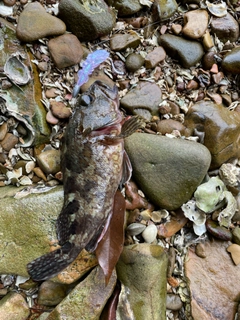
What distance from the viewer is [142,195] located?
360cm

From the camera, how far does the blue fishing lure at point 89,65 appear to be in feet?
11.7

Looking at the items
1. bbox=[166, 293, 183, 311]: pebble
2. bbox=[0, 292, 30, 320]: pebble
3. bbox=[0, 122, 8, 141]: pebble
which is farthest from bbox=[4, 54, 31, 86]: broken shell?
bbox=[166, 293, 183, 311]: pebble

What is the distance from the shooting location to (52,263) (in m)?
2.87

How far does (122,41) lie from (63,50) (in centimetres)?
71

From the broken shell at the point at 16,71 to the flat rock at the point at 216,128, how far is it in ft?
5.97

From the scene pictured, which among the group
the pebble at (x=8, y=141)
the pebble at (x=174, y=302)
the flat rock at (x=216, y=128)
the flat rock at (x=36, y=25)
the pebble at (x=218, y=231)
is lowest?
the pebble at (x=174, y=302)

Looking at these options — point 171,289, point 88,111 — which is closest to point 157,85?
point 88,111

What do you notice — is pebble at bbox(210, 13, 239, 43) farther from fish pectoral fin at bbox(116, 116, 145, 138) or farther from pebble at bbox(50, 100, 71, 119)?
pebble at bbox(50, 100, 71, 119)

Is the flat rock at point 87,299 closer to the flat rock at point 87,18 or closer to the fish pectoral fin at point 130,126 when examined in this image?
the fish pectoral fin at point 130,126

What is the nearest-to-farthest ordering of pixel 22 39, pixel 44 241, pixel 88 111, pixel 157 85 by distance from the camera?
1. pixel 88 111
2. pixel 44 241
3. pixel 22 39
4. pixel 157 85

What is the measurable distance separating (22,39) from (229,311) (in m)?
3.60

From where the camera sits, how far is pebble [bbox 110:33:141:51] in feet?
12.5

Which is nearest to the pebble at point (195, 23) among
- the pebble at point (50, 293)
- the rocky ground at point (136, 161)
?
the rocky ground at point (136, 161)

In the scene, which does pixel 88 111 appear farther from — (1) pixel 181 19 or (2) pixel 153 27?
(1) pixel 181 19
